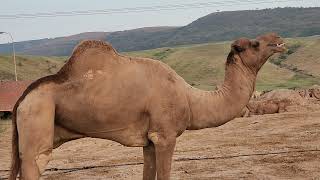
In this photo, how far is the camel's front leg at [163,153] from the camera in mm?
7833

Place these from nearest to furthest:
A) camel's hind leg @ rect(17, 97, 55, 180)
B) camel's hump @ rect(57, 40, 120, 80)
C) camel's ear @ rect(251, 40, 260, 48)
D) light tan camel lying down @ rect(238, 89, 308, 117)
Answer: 1. camel's hind leg @ rect(17, 97, 55, 180)
2. camel's hump @ rect(57, 40, 120, 80)
3. camel's ear @ rect(251, 40, 260, 48)
4. light tan camel lying down @ rect(238, 89, 308, 117)

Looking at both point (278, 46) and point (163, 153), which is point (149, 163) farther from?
point (278, 46)

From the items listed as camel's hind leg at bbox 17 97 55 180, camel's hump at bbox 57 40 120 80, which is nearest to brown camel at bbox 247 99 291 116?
camel's hump at bbox 57 40 120 80

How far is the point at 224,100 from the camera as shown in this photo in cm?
846

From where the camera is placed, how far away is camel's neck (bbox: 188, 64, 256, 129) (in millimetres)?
8305

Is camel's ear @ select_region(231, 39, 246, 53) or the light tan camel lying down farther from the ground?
camel's ear @ select_region(231, 39, 246, 53)

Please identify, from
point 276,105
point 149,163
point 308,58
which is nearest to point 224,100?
point 149,163

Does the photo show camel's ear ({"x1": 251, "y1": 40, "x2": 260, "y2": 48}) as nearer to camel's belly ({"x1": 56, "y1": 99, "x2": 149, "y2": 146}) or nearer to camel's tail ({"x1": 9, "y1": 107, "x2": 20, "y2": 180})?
camel's belly ({"x1": 56, "y1": 99, "x2": 149, "y2": 146})

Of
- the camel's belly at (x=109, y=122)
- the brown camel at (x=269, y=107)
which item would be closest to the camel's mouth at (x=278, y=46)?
the camel's belly at (x=109, y=122)

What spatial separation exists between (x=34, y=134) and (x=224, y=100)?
9.46 ft

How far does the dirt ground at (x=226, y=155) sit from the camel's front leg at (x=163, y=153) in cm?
399

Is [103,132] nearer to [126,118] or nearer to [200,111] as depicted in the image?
[126,118]

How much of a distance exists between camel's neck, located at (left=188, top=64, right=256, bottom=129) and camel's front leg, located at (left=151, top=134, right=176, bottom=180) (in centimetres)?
58

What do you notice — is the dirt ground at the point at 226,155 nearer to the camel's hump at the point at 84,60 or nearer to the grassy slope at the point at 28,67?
the camel's hump at the point at 84,60
